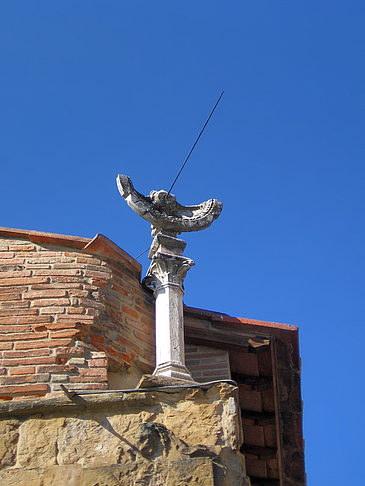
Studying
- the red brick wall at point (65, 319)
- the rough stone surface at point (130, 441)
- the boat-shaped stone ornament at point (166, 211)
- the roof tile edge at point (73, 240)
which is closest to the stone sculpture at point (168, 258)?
the boat-shaped stone ornament at point (166, 211)

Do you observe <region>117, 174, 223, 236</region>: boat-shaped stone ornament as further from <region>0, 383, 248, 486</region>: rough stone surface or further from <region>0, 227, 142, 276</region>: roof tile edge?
<region>0, 383, 248, 486</region>: rough stone surface

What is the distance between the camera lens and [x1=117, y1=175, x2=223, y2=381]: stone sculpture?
9156 mm

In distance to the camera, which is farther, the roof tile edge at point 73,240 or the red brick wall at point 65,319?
the roof tile edge at point 73,240

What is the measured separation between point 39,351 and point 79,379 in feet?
1.31

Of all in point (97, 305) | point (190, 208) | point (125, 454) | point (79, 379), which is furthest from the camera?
point (190, 208)

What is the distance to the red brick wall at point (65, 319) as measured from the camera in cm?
867

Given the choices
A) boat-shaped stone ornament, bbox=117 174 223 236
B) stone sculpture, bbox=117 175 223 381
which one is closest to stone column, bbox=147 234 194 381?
stone sculpture, bbox=117 175 223 381

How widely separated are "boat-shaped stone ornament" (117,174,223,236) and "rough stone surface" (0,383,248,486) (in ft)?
6.18

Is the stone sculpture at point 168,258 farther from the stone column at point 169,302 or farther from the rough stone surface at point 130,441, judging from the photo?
the rough stone surface at point 130,441

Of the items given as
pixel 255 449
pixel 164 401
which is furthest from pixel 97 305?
pixel 255 449

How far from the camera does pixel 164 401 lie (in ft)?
27.8

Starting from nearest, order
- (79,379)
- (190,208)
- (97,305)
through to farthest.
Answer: (79,379), (97,305), (190,208)

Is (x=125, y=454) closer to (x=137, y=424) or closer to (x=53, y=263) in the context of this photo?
(x=137, y=424)

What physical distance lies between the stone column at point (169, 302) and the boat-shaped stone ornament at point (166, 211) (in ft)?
0.48
